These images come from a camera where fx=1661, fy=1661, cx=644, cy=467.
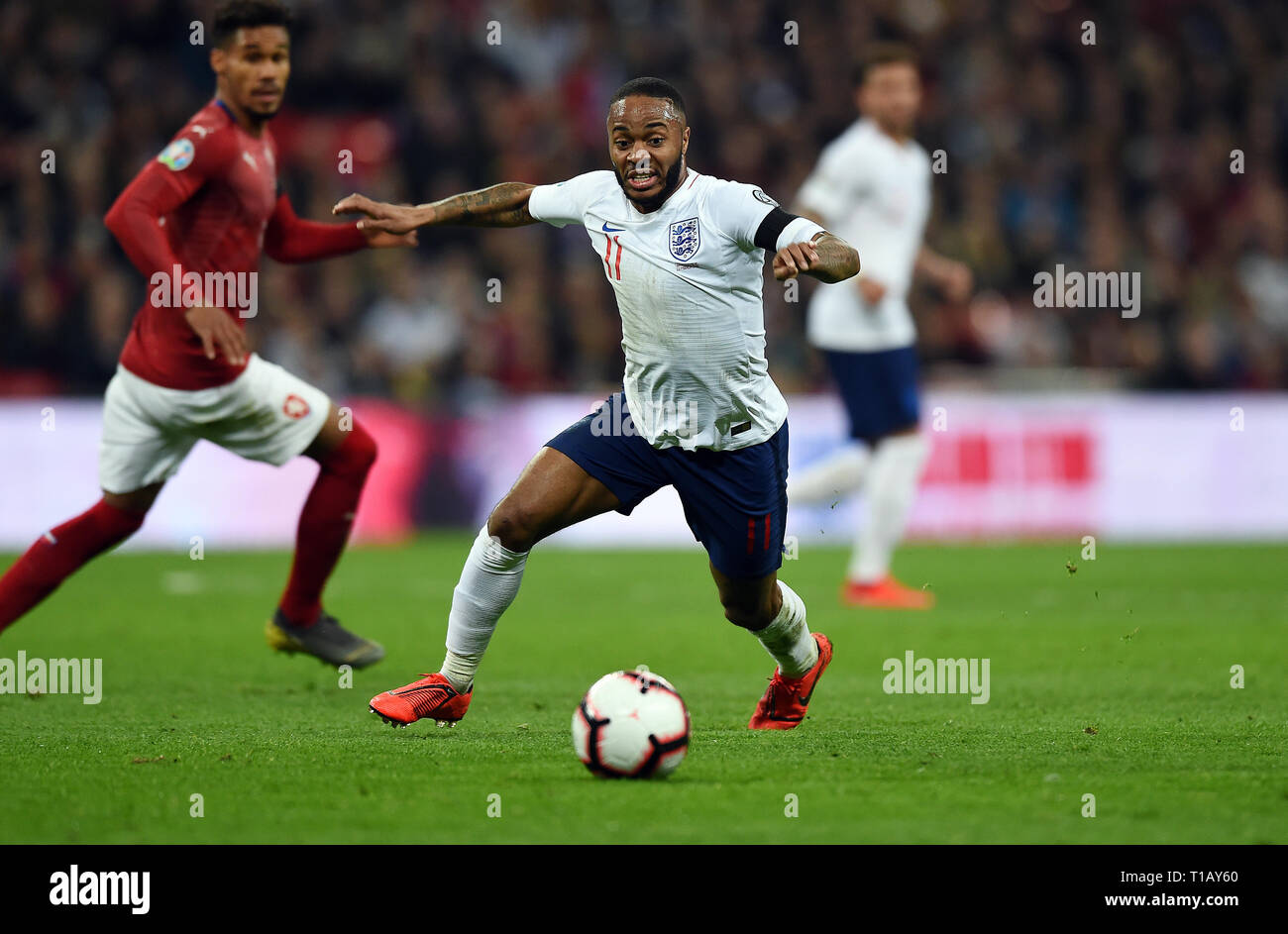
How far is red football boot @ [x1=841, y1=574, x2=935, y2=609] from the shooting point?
9953mm

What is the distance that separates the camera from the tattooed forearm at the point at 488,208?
572cm

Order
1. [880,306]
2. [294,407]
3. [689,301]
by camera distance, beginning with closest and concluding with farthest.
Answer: [689,301] < [294,407] < [880,306]

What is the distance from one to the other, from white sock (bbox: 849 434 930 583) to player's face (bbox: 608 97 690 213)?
4.93 m

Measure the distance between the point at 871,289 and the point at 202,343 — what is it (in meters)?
4.42

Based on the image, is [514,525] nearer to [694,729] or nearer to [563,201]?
[694,729]

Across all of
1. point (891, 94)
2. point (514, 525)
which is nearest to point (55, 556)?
point (514, 525)

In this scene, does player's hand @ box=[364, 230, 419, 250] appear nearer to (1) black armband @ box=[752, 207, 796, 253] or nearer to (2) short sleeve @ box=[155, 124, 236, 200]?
(2) short sleeve @ box=[155, 124, 236, 200]

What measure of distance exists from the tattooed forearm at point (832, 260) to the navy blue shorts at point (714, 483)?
0.86 metres

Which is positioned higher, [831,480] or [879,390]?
[879,390]

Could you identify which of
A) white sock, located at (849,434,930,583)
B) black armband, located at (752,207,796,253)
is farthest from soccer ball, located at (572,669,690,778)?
white sock, located at (849,434,930,583)

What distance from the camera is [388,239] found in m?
6.36

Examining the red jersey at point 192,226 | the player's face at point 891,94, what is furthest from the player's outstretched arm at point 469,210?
the player's face at point 891,94

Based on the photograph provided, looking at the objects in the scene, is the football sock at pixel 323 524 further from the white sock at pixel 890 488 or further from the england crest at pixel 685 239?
the white sock at pixel 890 488

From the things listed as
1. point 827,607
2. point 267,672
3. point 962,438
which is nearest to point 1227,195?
point 962,438
